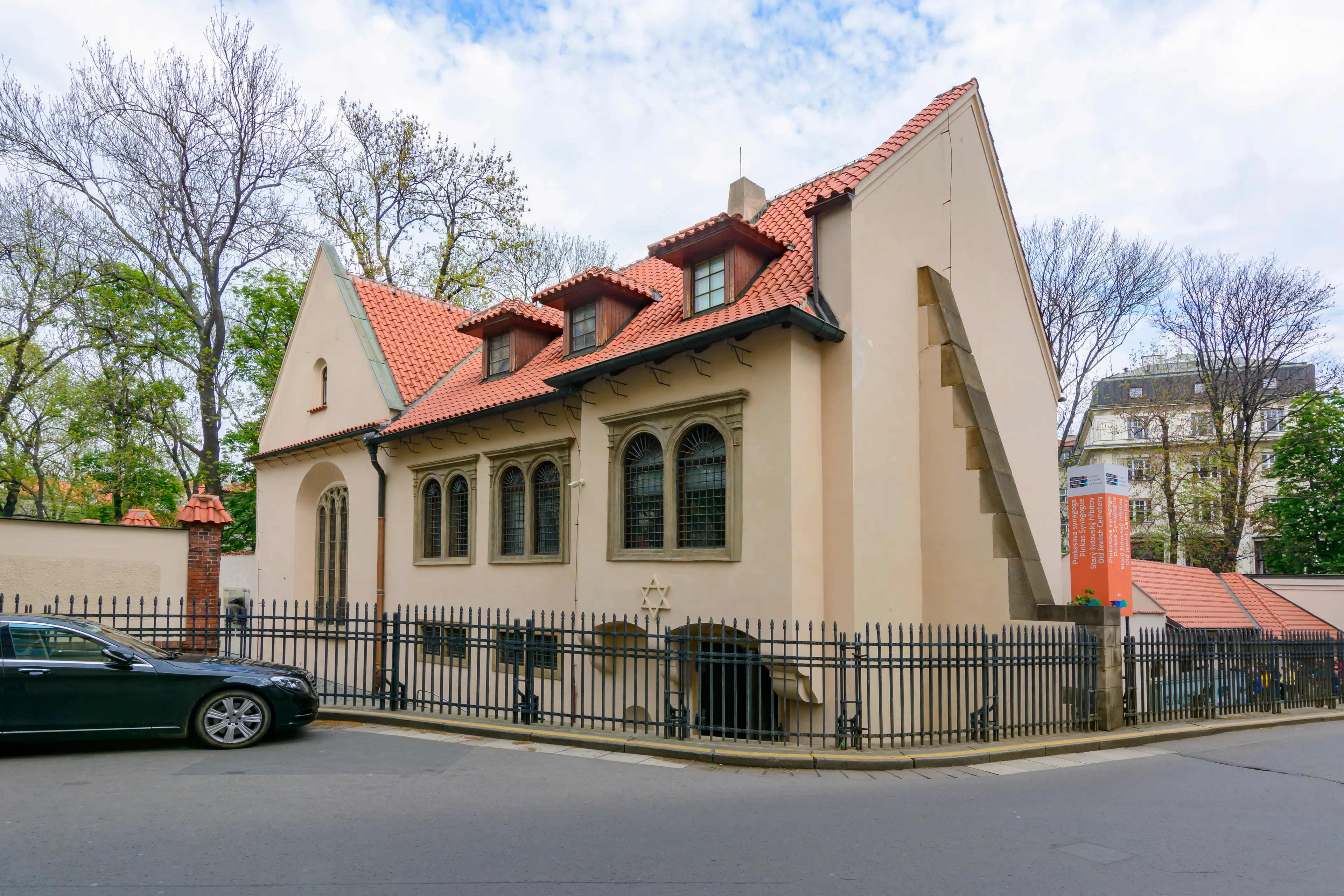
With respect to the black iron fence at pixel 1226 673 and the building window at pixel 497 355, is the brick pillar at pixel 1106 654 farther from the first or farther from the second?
the building window at pixel 497 355

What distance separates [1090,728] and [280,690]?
9920mm

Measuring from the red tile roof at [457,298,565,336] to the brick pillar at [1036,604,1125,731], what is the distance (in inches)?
411

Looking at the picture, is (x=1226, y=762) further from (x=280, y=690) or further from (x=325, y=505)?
(x=325, y=505)

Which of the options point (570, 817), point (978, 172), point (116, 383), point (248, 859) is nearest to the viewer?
point (248, 859)

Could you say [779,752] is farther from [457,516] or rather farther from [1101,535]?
→ [457,516]

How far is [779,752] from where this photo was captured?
9.21 metres

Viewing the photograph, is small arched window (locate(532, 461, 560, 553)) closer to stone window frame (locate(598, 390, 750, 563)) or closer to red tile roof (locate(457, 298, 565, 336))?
stone window frame (locate(598, 390, 750, 563))

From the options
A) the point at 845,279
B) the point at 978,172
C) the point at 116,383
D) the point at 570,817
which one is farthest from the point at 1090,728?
the point at 116,383

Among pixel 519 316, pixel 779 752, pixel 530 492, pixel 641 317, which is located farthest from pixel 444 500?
pixel 779 752

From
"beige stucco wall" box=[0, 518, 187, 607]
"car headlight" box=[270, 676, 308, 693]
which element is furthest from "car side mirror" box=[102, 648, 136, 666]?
"beige stucco wall" box=[0, 518, 187, 607]

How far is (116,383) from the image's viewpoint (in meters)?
27.1

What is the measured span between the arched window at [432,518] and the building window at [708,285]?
7.37 metres

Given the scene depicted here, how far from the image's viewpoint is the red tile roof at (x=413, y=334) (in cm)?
1997

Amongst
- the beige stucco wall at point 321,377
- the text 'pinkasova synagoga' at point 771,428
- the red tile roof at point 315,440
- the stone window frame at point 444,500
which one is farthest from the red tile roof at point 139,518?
the stone window frame at point 444,500
